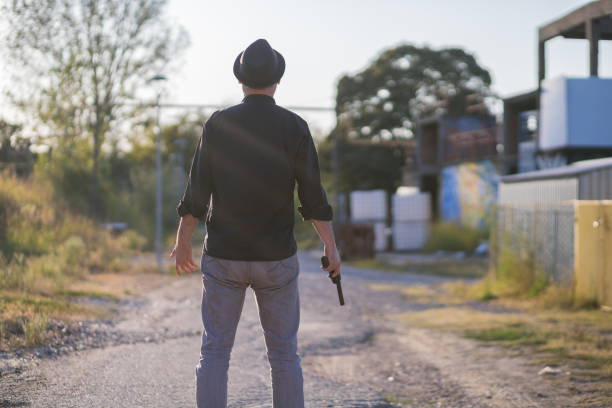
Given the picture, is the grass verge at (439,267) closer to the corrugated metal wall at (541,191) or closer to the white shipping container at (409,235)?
the corrugated metal wall at (541,191)

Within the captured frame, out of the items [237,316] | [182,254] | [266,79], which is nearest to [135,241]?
[182,254]

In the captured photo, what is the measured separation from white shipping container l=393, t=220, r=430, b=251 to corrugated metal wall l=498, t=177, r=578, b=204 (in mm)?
12363

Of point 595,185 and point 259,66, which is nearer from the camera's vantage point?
point 259,66

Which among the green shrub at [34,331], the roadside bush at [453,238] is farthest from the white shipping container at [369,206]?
the green shrub at [34,331]

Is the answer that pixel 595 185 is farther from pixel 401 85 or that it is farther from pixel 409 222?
pixel 401 85

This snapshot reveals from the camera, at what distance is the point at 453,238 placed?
24.2 meters

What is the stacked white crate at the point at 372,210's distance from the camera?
26.9 metres

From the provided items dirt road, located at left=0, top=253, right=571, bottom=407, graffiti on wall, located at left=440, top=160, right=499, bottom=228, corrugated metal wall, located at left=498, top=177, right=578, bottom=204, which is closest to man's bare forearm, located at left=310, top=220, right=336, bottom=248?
dirt road, located at left=0, top=253, right=571, bottom=407

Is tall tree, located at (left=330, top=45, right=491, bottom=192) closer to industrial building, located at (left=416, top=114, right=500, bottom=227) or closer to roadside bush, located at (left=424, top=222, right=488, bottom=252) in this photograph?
industrial building, located at (left=416, top=114, right=500, bottom=227)

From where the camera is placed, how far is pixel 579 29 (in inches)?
331

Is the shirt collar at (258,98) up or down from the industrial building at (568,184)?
up

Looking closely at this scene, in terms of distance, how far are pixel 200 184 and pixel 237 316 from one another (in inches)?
25.3

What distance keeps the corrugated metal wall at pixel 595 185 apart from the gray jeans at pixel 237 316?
9.99 metres

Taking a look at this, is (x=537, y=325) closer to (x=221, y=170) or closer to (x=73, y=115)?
(x=221, y=170)
